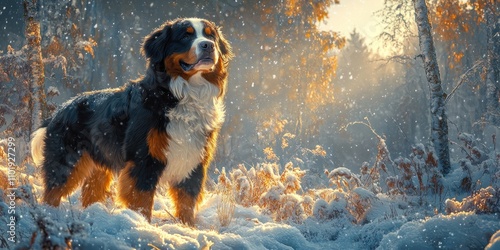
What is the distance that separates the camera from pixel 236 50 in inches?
528

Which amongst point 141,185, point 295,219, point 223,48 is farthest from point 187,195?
point 223,48

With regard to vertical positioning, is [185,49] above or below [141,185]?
above

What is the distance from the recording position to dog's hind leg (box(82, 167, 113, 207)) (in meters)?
4.69

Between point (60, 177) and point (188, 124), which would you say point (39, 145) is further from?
point (188, 124)

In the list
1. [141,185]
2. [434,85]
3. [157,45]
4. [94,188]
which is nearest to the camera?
→ [141,185]

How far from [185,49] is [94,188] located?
1956 mm

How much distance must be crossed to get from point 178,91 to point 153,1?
10329 mm

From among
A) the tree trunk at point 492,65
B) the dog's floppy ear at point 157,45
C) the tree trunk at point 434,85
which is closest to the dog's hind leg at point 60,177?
the dog's floppy ear at point 157,45

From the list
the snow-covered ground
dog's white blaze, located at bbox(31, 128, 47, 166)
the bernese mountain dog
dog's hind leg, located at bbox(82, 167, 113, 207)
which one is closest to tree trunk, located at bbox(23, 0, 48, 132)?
the snow-covered ground

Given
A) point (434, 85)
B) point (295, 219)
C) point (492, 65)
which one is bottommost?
point (295, 219)

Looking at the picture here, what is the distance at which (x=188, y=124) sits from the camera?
4000 millimetres

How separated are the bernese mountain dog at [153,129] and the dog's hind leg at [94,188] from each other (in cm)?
13

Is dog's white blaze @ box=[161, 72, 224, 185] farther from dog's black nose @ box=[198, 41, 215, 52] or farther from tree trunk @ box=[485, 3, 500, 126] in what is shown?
tree trunk @ box=[485, 3, 500, 126]

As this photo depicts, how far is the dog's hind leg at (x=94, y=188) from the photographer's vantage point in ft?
15.4
